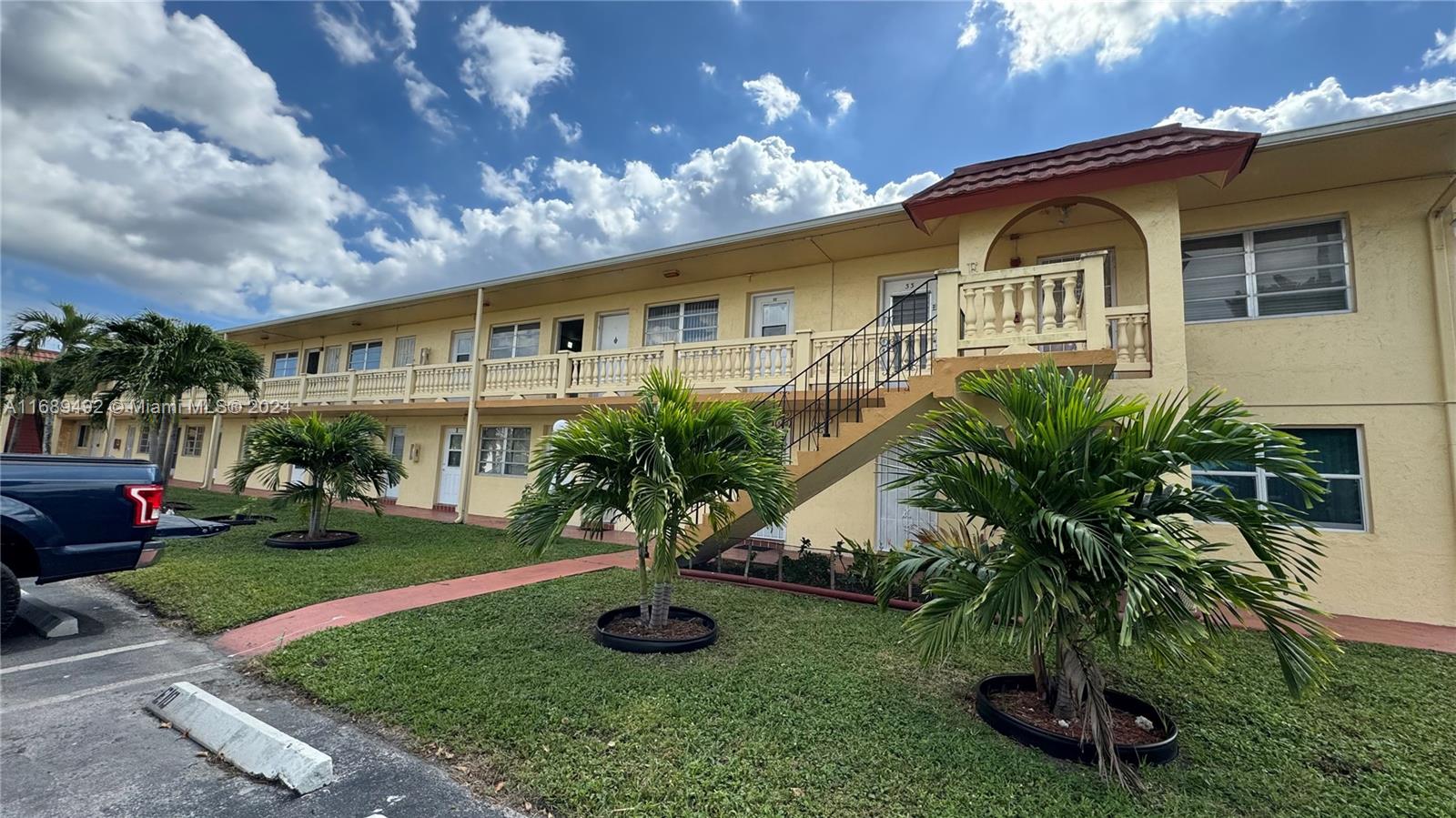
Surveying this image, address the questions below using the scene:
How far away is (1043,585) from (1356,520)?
696cm

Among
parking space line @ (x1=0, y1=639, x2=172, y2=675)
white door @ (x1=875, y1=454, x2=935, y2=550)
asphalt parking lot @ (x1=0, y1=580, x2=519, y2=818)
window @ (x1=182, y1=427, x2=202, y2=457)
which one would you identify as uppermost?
window @ (x1=182, y1=427, x2=202, y2=457)

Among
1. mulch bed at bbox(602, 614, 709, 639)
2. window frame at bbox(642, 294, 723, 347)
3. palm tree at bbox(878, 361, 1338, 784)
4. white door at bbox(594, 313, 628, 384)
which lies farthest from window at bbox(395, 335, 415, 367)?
palm tree at bbox(878, 361, 1338, 784)

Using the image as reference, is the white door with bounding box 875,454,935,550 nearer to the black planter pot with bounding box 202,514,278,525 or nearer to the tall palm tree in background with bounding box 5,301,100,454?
the black planter pot with bounding box 202,514,278,525

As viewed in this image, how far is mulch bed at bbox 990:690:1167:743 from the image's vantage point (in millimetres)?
3428

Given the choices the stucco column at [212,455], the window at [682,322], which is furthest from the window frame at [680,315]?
the stucco column at [212,455]

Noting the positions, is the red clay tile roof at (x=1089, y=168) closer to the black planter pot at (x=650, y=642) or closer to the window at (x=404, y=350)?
the black planter pot at (x=650, y=642)

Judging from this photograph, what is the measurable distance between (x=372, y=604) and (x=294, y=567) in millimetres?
2441

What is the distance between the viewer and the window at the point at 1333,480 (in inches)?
268

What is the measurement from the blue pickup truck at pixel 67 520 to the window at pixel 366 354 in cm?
1351

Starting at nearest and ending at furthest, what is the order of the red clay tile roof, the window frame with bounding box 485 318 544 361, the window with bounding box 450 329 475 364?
the red clay tile roof < the window frame with bounding box 485 318 544 361 < the window with bounding box 450 329 475 364

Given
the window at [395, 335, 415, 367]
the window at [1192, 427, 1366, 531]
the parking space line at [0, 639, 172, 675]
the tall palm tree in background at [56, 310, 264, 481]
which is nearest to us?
the parking space line at [0, 639, 172, 675]

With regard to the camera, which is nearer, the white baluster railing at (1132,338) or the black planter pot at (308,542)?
the white baluster railing at (1132,338)

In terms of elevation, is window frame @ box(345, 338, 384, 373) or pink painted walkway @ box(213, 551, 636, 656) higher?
window frame @ box(345, 338, 384, 373)

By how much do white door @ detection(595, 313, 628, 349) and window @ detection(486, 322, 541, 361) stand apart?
1.99 m
